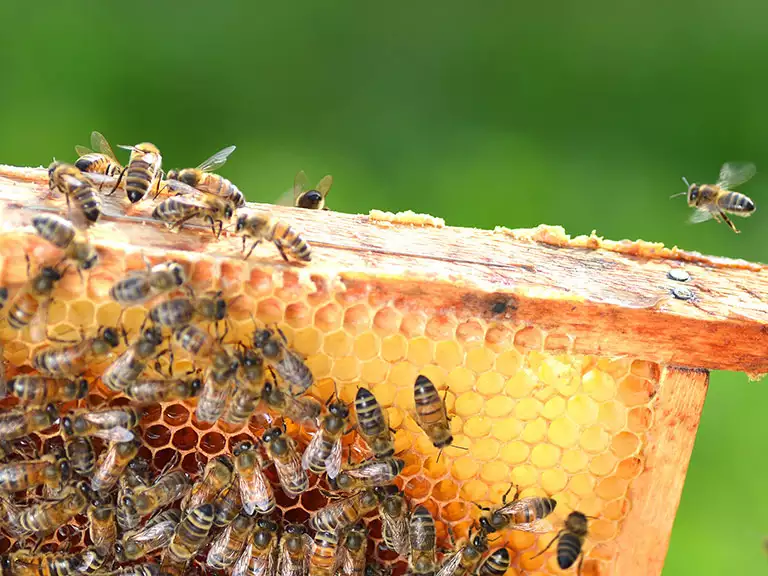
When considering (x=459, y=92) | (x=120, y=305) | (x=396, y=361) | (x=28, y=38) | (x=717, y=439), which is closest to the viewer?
A: (x=120, y=305)

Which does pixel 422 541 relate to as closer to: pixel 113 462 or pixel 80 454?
pixel 113 462

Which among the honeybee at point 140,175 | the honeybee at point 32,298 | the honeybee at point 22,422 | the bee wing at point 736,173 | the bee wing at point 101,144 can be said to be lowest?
the honeybee at point 22,422

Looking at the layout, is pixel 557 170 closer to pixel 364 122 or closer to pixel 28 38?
pixel 364 122

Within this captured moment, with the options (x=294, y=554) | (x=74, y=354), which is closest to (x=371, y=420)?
(x=294, y=554)

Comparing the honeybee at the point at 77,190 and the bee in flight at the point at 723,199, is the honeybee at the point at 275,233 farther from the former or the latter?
the bee in flight at the point at 723,199

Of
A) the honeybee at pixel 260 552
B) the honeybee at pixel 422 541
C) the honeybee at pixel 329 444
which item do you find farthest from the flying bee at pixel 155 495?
the honeybee at pixel 422 541

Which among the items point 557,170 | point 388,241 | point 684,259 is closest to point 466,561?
point 388,241

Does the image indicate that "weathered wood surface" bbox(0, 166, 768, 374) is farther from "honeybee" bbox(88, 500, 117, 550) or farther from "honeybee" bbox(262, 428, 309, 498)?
"honeybee" bbox(88, 500, 117, 550)
